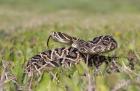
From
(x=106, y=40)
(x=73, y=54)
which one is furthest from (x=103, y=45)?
(x=73, y=54)

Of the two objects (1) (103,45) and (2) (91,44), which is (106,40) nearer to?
(1) (103,45)

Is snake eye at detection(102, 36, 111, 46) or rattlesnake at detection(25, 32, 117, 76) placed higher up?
snake eye at detection(102, 36, 111, 46)

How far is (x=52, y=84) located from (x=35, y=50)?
2.64 metres

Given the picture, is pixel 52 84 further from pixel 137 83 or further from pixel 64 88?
pixel 137 83

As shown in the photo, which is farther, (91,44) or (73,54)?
(73,54)

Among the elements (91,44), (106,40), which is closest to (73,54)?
(91,44)

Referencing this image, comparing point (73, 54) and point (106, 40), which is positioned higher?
point (106, 40)

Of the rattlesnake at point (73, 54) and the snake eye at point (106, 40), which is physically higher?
the snake eye at point (106, 40)

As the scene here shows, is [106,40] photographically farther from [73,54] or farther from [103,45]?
[73,54]

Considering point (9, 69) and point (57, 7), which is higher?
point (57, 7)

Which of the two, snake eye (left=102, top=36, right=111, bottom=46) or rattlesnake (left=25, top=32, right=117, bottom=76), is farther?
snake eye (left=102, top=36, right=111, bottom=46)

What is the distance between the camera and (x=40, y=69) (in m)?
4.54

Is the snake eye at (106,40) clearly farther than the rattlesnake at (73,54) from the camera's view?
Yes

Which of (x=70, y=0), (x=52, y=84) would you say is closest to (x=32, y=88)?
(x=52, y=84)
